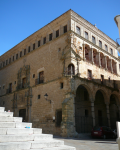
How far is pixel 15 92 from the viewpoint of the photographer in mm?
25812

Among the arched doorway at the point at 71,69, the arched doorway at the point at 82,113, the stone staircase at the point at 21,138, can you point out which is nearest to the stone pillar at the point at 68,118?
the arched doorway at the point at 71,69

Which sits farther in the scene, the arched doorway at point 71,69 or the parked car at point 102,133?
the arched doorway at point 71,69

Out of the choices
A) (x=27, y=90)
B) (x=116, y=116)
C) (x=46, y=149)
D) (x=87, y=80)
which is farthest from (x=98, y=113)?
(x=46, y=149)

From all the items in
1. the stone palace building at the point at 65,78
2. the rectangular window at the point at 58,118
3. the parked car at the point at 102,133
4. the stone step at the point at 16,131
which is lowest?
the parked car at the point at 102,133

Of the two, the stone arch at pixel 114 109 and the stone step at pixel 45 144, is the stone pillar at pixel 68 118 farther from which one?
the stone arch at pixel 114 109

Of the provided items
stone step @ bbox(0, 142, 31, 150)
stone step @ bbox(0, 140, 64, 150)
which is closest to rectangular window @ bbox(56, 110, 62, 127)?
stone step @ bbox(0, 140, 64, 150)

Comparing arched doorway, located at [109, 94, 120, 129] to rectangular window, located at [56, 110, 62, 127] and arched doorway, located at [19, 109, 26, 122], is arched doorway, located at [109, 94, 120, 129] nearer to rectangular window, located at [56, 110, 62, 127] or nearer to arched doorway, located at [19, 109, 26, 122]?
rectangular window, located at [56, 110, 62, 127]

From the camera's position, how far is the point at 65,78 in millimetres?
17609

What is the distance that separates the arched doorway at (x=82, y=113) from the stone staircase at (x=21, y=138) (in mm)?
13346

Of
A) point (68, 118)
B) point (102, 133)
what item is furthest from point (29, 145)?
point (102, 133)

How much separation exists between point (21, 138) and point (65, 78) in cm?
1212

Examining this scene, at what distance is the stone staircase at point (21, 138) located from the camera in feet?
17.1

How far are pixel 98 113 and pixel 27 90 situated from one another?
10.5 m

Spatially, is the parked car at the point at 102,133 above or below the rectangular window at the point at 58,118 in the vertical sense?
below
